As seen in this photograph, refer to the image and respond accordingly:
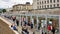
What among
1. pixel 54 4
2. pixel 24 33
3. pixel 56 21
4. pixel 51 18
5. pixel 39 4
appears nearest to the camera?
pixel 56 21

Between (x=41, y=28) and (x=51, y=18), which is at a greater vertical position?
(x=51, y=18)

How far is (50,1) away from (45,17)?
67081 mm

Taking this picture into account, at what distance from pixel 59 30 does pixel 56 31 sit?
42 cm

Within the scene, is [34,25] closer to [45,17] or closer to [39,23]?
[39,23]

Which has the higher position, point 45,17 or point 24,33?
point 45,17

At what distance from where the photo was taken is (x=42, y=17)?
14094mm

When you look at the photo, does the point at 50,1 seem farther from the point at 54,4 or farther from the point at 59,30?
the point at 59,30

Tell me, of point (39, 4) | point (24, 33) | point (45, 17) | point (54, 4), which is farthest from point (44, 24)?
point (39, 4)

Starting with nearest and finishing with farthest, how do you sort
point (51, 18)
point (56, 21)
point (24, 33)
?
1. point (56, 21)
2. point (51, 18)
3. point (24, 33)

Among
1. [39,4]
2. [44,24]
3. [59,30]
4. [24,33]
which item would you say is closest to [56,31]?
[59,30]

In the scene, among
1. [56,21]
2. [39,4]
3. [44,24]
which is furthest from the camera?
[39,4]

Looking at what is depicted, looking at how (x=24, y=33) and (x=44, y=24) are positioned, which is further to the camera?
(x=24, y=33)

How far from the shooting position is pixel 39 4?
9056cm

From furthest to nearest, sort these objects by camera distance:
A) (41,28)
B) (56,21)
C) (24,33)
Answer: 1. (24,33)
2. (41,28)
3. (56,21)
